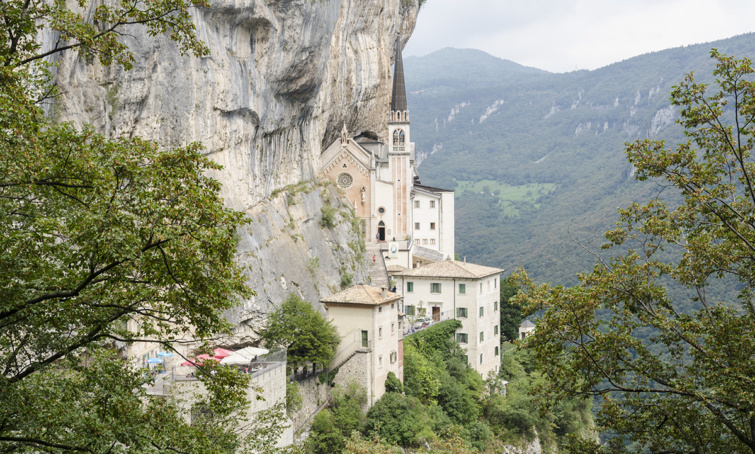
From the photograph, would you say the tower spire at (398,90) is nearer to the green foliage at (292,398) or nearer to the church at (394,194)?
the church at (394,194)

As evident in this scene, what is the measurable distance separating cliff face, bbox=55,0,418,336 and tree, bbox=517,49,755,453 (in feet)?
47.5

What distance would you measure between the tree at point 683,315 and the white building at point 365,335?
73.0 ft

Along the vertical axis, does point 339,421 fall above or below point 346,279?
below

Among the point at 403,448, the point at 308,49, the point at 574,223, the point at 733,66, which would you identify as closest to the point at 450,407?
the point at 403,448

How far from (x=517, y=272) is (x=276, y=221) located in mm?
27958

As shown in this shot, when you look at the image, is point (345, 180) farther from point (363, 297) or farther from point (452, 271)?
point (363, 297)

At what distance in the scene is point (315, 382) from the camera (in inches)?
1384

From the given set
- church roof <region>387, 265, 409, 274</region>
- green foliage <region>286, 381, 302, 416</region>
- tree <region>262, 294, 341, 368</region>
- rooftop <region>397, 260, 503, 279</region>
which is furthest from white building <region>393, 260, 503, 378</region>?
green foliage <region>286, 381, 302, 416</region>

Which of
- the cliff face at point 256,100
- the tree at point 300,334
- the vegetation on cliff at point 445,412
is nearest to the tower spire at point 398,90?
the cliff face at point 256,100

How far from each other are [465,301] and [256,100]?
22.0 m

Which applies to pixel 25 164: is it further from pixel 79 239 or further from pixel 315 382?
pixel 315 382

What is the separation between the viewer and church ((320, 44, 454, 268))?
211ft

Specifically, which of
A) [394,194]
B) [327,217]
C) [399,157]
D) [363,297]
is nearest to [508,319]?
[394,194]

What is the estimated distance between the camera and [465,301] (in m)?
51.7
